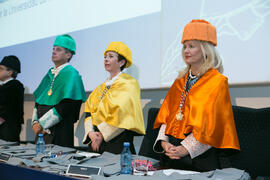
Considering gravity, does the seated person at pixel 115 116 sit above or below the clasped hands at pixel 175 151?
above

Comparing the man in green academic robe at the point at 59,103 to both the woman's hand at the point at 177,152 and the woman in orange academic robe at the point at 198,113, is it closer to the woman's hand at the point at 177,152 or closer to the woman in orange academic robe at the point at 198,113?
the woman in orange academic robe at the point at 198,113

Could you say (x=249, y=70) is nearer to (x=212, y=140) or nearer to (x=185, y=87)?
(x=185, y=87)

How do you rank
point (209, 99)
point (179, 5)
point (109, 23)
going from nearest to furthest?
point (209, 99), point (179, 5), point (109, 23)

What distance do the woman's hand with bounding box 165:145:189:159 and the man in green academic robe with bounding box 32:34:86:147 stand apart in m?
1.27

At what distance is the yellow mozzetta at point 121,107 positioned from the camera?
214 centimetres

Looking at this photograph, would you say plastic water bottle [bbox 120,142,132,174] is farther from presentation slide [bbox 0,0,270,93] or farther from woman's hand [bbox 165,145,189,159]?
presentation slide [bbox 0,0,270,93]

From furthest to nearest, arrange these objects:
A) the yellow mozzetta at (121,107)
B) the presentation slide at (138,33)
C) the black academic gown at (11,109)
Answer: the black academic gown at (11,109) < the yellow mozzetta at (121,107) < the presentation slide at (138,33)

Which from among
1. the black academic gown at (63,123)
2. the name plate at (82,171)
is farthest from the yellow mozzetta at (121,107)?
the name plate at (82,171)

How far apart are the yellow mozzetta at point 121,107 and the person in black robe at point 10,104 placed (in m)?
1.39

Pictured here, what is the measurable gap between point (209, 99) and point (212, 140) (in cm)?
24

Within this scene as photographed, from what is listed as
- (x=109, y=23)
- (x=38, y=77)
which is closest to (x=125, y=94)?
(x=109, y=23)

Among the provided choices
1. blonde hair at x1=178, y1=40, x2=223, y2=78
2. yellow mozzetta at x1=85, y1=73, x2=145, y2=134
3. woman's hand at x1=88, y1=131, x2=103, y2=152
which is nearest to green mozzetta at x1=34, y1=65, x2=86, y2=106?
yellow mozzetta at x1=85, y1=73, x2=145, y2=134

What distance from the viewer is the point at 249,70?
2.02m

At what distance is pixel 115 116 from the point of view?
7.02 ft
